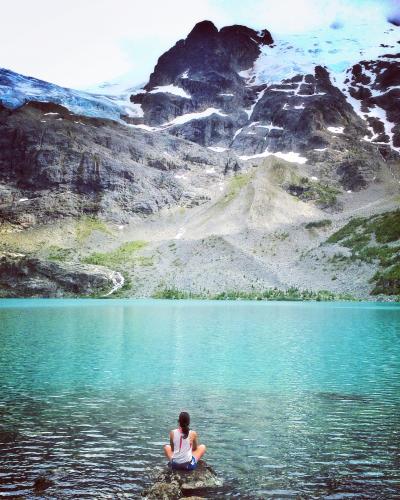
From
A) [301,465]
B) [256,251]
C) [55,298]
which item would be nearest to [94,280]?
[55,298]

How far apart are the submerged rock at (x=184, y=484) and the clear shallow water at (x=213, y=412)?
0.52m

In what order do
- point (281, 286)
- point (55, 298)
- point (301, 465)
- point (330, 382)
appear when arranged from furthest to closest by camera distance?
1. point (55, 298)
2. point (281, 286)
3. point (330, 382)
4. point (301, 465)

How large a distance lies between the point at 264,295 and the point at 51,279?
7196 cm

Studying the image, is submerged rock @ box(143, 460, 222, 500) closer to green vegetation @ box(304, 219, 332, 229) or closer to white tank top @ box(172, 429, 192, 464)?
white tank top @ box(172, 429, 192, 464)

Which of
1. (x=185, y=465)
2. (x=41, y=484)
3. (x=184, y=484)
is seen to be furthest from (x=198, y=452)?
(x=41, y=484)

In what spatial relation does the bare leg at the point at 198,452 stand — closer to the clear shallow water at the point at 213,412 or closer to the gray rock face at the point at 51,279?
the clear shallow water at the point at 213,412

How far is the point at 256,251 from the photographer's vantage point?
17988 cm

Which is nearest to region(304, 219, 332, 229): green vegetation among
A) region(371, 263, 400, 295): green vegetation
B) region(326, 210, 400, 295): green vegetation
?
region(326, 210, 400, 295): green vegetation

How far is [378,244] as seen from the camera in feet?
514

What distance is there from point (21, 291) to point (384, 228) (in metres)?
115

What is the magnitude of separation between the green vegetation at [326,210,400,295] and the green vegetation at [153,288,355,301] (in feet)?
32.9

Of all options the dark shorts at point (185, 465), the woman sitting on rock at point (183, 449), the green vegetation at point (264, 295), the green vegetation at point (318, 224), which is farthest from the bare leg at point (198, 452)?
the green vegetation at point (318, 224)

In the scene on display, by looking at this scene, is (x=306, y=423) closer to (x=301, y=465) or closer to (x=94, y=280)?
(x=301, y=465)

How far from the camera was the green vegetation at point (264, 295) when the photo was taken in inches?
5674
